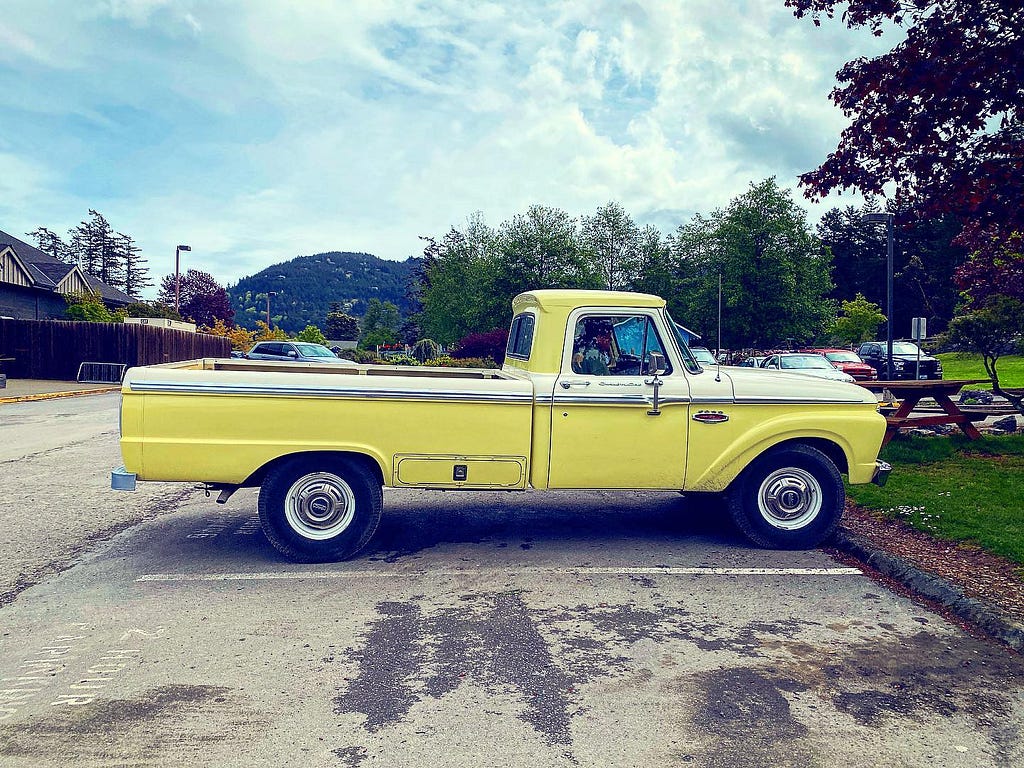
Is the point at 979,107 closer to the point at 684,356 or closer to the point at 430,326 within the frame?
the point at 684,356

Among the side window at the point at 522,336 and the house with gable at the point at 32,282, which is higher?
the house with gable at the point at 32,282

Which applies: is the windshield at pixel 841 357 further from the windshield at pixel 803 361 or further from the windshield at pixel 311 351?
the windshield at pixel 311 351

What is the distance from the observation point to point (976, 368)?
39.3 metres

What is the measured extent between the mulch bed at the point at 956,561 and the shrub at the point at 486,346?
22249 mm

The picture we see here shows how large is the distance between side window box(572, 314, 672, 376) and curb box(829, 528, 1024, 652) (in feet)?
6.95

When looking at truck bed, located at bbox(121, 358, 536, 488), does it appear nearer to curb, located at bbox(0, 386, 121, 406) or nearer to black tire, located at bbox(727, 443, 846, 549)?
black tire, located at bbox(727, 443, 846, 549)

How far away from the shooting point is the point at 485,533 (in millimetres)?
6914

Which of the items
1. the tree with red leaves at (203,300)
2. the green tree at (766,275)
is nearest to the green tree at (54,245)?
the tree with red leaves at (203,300)

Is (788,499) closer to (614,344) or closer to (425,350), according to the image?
(614,344)

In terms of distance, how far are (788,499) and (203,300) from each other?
6373 centimetres

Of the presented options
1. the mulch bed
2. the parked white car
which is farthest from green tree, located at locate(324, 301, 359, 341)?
the mulch bed

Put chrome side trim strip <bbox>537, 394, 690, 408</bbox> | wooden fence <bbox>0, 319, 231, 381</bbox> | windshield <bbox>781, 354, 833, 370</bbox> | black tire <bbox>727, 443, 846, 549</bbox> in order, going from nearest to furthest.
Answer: chrome side trim strip <bbox>537, 394, 690, 408</bbox> → black tire <bbox>727, 443, 846, 549</bbox> → windshield <bbox>781, 354, 833, 370</bbox> → wooden fence <bbox>0, 319, 231, 381</bbox>

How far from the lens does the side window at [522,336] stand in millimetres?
6563

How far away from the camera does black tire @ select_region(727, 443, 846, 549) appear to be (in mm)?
6336
